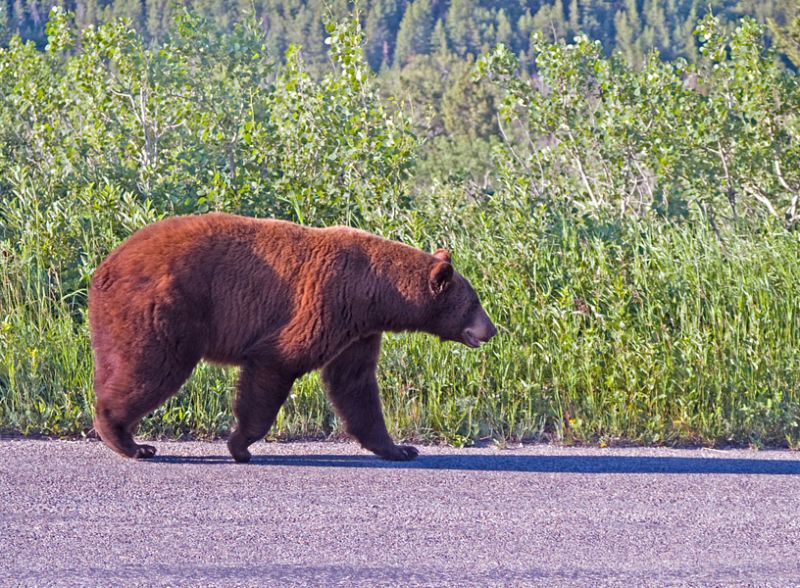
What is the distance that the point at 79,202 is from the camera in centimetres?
866

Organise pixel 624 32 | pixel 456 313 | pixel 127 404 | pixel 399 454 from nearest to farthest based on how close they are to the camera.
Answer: pixel 127 404
pixel 399 454
pixel 456 313
pixel 624 32

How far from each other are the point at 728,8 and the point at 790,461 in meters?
57.3

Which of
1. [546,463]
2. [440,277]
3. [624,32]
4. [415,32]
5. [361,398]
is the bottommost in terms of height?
[546,463]

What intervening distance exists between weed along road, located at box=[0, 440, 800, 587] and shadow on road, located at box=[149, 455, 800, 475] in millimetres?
Answer: 15

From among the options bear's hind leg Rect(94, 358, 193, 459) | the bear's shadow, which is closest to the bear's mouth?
the bear's shadow

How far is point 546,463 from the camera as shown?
19.5 ft

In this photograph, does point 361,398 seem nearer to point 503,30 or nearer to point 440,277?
point 440,277

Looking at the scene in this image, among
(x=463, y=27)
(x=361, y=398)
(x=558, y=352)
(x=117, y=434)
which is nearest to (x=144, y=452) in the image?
(x=117, y=434)

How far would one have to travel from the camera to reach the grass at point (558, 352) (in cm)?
682

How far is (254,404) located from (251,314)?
1.53 ft

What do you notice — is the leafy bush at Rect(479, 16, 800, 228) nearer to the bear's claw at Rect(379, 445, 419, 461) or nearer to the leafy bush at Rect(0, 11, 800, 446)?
the leafy bush at Rect(0, 11, 800, 446)

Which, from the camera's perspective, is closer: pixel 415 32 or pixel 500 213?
pixel 500 213

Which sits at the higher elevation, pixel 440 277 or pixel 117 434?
pixel 440 277

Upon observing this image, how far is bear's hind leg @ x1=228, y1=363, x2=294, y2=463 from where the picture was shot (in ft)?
19.1
